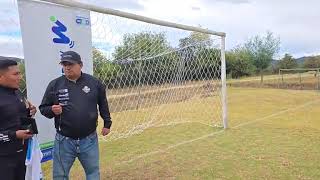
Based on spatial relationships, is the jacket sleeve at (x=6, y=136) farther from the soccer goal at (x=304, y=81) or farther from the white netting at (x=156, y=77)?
the soccer goal at (x=304, y=81)

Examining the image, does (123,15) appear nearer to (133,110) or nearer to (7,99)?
(133,110)

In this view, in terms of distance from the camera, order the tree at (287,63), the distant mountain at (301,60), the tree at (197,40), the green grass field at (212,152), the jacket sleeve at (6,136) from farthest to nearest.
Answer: the distant mountain at (301,60) → the tree at (287,63) → the tree at (197,40) → the green grass field at (212,152) → the jacket sleeve at (6,136)

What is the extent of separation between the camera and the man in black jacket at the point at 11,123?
3.95 m

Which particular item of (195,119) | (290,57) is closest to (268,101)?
(195,119)

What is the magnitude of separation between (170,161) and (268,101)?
13.1 meters

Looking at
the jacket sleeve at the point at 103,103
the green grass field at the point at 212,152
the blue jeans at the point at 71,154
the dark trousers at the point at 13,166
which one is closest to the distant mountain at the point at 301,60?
the green grass field at the point at 212,152

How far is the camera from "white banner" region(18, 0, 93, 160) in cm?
491

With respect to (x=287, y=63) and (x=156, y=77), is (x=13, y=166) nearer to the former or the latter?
(x=156, y=77)

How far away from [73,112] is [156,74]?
4388 mm

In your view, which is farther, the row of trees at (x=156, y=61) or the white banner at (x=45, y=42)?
the row of trees at (x=156, y=61)

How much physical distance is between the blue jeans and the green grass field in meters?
1.59

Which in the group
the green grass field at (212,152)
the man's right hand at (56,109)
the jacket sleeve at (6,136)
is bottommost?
the green grass field at (212,152)

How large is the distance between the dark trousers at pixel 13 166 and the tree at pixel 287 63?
53660 millimetres

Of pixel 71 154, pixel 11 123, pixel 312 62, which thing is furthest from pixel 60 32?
pixel 312 62
